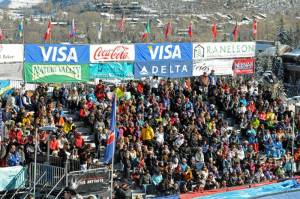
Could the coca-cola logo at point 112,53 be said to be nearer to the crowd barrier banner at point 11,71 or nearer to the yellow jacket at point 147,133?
the crowd barrier banner at point 11,71

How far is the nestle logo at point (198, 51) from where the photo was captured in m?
34.0

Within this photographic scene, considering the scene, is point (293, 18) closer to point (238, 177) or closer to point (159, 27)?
point (159, 27)

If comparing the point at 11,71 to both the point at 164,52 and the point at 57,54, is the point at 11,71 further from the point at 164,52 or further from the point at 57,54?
the point at 164,52

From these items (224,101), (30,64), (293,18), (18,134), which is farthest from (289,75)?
(293,18)

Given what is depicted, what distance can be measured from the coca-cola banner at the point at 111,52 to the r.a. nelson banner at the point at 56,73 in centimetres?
68

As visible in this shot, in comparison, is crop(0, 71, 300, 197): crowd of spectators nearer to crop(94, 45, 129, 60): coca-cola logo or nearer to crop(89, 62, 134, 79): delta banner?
crop(89, 62, 134, 79): delta banner

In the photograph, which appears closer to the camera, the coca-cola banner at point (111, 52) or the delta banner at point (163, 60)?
the coca-cola banner at point (111, 52)

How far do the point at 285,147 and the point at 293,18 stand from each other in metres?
157

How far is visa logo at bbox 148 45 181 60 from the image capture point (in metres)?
32.7

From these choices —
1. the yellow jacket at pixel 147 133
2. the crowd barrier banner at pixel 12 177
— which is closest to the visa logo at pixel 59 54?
the yellow jacket at pixel 147 133

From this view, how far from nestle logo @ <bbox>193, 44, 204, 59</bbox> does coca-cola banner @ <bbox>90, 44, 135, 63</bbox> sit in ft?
10.5

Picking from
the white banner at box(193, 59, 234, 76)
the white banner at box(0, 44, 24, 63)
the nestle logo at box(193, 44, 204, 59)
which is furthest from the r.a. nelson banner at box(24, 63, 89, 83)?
the white banner at box(193, 59, 234, 76)

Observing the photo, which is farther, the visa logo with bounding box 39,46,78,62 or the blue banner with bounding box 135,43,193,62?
the blue banner with bounding box 135,43,193,62

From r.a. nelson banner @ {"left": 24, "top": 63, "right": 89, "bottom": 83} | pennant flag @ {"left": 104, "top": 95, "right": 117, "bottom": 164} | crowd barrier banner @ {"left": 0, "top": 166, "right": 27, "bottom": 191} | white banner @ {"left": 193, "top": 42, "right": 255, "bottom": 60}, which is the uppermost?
white banner @ {"left": 193, "top": 42, "right": 255, "bottom": 60}
